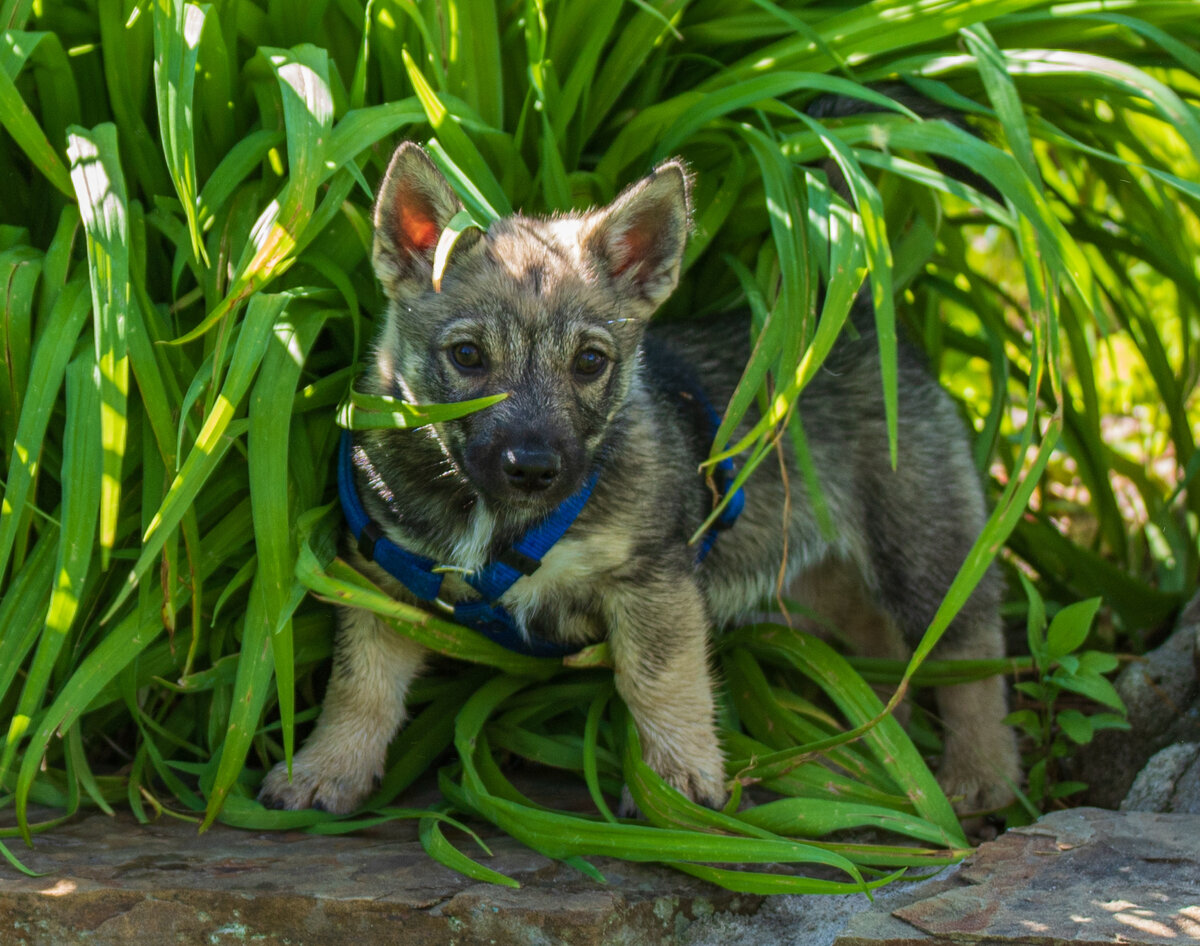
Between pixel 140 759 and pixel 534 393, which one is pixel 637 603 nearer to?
A: pixel 534 393

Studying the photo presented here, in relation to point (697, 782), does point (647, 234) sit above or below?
above

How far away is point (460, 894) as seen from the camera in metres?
2.30

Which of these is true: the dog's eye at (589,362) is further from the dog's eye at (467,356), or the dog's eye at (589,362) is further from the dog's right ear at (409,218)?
the dog's right ear at (409,218)

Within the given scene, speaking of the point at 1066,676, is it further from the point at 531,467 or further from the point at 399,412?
the point at 399,412

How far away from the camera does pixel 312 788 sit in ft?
9.03

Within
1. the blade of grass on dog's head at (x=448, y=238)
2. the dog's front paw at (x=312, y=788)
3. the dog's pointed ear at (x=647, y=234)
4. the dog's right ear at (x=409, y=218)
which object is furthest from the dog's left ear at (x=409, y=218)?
the dog's front paw at (x=312, y=788)

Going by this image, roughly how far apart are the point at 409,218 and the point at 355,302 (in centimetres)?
22

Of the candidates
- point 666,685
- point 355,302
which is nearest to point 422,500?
point 355,302

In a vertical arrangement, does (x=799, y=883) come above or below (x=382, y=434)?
below

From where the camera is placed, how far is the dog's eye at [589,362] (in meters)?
2.64

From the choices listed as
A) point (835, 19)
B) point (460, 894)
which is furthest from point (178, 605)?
point (835, 19)

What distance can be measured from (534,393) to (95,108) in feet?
4.46

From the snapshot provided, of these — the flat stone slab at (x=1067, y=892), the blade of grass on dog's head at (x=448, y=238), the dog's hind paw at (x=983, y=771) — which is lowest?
the dog's hind paw at (x=983, y=771)

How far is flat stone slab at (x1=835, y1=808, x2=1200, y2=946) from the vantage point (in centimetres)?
212
